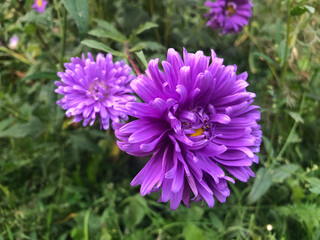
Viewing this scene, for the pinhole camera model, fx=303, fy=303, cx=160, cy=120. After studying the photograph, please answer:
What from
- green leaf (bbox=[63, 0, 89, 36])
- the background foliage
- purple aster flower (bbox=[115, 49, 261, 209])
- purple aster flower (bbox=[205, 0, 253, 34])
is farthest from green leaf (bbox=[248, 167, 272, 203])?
green leaf (bbox=[63, 0, 89, 36])

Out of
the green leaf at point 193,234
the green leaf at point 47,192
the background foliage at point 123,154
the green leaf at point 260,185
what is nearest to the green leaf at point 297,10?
the background foliage at point 123,154

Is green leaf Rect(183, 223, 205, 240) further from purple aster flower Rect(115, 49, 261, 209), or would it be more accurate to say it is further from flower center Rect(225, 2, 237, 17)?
flower center Rect(225, 2, 237, 17)

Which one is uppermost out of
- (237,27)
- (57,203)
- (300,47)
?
(237,27)

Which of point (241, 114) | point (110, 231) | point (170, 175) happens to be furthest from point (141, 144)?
point (110, 231)

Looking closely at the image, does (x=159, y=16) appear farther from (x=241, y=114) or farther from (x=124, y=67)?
(x=241, y=114)

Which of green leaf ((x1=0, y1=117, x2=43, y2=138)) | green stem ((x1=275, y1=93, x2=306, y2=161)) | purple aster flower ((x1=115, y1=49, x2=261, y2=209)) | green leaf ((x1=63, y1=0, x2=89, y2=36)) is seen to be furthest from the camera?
green leaf ((x1=0, y1=117, x2=43, y2=138))
